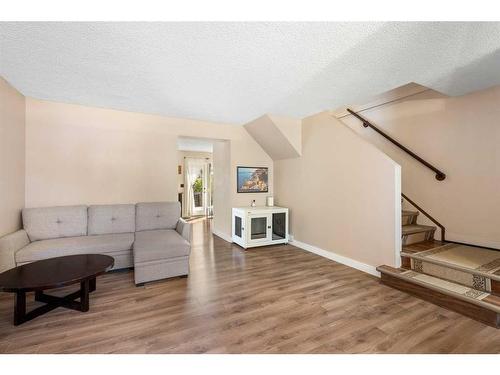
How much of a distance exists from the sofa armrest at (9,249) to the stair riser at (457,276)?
4.44 meters

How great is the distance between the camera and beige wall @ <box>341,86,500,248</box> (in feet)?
8.75

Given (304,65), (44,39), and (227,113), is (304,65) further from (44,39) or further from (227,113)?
(44,39)

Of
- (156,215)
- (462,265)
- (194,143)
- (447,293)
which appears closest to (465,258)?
(462,265)

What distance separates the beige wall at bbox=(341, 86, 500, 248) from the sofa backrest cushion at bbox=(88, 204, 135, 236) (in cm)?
444

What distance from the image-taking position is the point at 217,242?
439 centimetres

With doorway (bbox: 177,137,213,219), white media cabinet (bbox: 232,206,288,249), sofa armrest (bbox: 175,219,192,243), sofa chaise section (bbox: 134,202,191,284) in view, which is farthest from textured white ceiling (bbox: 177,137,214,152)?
sofa chaise section (bbox: 134,202,191,284)

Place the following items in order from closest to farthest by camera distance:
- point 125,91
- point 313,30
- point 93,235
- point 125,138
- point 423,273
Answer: point 313,30, point 423,273, point 125,91, point 93,235, point 125,138

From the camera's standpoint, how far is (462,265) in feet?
7.19

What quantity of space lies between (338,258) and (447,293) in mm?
1340

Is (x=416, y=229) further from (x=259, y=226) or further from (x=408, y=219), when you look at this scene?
(x=259, y=226)

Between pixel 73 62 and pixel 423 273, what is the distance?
167 inches

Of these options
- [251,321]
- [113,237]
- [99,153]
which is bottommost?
[251,321]
